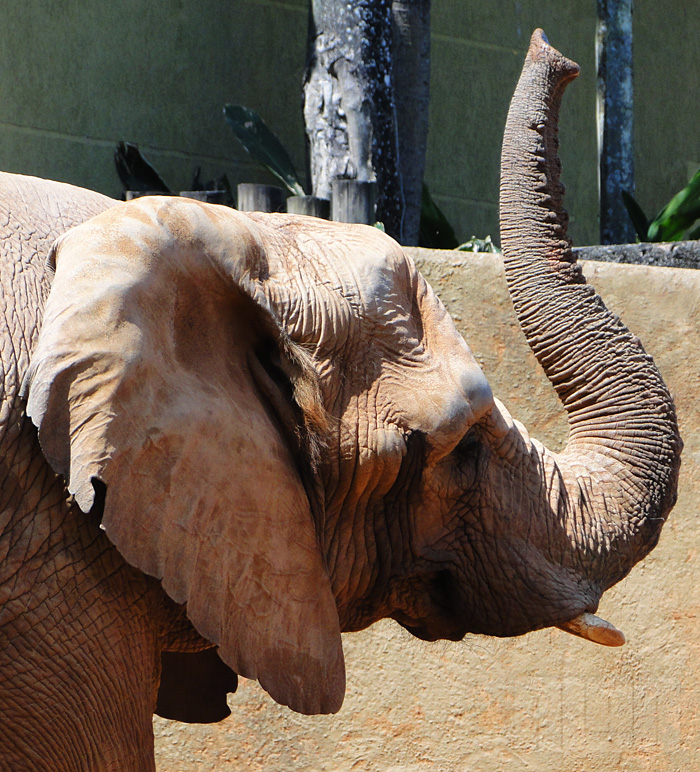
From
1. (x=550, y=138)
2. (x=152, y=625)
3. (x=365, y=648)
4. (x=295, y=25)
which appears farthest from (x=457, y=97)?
(x=152, y=625)

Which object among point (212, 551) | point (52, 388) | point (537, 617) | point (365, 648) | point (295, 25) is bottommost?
point (365, 648)

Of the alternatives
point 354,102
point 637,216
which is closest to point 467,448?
point 354,102

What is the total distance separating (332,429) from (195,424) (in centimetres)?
32

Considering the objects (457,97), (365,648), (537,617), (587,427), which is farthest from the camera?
(457,97)

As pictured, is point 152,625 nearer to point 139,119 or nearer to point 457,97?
point 139,119

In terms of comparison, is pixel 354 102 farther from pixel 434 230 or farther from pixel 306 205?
pixel 434 230

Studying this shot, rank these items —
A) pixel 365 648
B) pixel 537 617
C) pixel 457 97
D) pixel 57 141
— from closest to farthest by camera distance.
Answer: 1. pixel 537 617
2. pixel 365 648
3. pixel 57 141
4. pixel 457 97

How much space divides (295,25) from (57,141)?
2.01 metres

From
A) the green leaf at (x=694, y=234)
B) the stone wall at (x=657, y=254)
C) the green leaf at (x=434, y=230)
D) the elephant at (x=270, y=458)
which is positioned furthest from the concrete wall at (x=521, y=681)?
the green leaf at (x=694, y=234)

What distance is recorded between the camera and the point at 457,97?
928cm

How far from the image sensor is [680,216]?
23.6ft

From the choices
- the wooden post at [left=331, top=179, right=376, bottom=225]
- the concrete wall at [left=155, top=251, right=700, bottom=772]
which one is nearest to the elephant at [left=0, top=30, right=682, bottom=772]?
the concrete wall at [left=155, top=251, right=700, bottom=772]

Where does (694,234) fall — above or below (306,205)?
below

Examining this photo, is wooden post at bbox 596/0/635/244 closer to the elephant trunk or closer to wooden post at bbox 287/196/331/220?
wooden post at bbox 287/196/331/220
